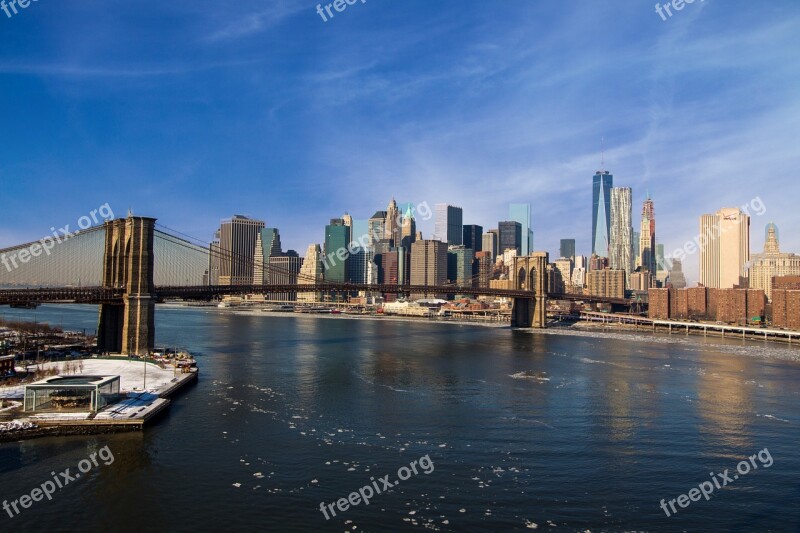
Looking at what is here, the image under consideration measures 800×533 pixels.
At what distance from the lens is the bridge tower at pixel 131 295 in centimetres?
4144

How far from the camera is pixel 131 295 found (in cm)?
4141

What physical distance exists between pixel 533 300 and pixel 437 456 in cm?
8633

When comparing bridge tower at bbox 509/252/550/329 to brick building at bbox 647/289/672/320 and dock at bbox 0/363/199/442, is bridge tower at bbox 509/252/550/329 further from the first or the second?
dock at bbox 0/363/199/442

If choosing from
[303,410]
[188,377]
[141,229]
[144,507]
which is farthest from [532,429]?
[141,229]

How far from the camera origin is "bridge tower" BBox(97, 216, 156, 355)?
1631 inches

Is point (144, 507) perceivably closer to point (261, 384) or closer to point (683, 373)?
point (261, 384)

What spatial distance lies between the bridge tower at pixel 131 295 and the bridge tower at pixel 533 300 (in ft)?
241

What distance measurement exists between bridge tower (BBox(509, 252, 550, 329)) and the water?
60821mm

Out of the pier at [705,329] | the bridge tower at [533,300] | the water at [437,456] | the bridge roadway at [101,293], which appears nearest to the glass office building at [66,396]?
the water at [437,456]

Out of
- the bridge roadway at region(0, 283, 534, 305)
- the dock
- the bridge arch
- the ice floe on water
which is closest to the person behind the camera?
the dock

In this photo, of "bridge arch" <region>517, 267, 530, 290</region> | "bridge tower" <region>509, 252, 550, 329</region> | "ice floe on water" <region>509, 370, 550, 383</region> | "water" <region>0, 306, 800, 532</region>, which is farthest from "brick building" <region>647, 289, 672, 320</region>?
"ice floe on water" <region>509, 370, 550, 383</region>

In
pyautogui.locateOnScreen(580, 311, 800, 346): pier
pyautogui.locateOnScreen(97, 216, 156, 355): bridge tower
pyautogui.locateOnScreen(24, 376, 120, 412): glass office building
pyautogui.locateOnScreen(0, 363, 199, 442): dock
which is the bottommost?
pyautogui.locateOnScreen(580, 311, 800, 346): pier

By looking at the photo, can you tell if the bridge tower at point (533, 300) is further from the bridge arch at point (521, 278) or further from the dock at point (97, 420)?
the dock at point (97, 420)

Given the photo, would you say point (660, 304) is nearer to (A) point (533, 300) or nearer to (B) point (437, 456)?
(A) point (533, 300)
